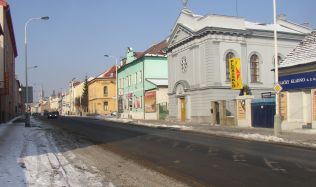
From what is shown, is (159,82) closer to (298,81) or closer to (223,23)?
(223,23)

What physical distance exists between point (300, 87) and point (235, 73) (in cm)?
1264

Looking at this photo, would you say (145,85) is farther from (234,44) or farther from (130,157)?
(130,157)

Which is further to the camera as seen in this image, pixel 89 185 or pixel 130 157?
pixel 130 157

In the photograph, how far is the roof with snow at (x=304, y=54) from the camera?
2827 cm

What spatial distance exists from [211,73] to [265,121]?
449 inches

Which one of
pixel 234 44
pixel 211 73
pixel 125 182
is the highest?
pixel 234 44

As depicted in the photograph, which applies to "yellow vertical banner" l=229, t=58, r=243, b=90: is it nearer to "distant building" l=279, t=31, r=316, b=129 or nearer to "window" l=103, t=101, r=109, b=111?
"distant building" l=279, t=31, r=316, b=129

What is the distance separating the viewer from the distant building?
27.4m

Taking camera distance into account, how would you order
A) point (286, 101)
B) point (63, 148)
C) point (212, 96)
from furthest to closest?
point (212, 96) → point (286, 101) → point (63, 148)

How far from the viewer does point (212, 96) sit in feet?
137

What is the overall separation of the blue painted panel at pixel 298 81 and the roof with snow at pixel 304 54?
2.45 feet

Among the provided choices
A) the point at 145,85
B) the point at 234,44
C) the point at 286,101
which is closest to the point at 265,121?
the point at 286,101

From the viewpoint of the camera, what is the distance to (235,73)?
40562 millimetres

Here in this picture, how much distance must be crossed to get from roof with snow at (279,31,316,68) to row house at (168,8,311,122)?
9.21 m
